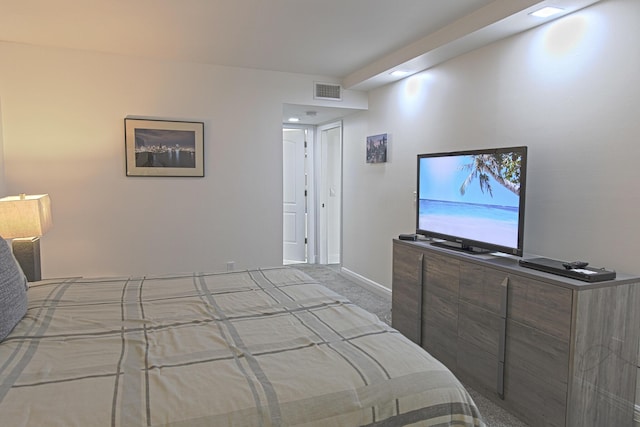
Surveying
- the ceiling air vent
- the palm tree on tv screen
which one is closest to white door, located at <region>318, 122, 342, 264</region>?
the ceiling air vent

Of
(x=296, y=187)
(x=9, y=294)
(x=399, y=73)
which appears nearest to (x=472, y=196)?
(x=399, y=73)

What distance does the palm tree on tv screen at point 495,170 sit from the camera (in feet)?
8.43

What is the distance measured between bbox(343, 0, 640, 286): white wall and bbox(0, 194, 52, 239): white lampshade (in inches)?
130

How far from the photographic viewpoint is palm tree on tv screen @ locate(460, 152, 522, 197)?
2.57 metres

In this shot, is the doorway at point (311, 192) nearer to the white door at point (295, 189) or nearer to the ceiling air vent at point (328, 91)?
the white door at point (295, 189)

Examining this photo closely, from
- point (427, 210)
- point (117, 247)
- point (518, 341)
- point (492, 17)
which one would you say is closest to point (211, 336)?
point (518, 341)

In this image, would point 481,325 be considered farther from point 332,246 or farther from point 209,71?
point 332,246

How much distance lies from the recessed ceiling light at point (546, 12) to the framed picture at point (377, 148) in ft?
7.07

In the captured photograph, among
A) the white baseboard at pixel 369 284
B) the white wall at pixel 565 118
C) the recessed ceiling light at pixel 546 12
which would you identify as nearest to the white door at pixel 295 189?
the white baseboard at pixel 369 284

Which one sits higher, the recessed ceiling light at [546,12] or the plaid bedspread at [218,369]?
the recessed ceiling light at [546,12]

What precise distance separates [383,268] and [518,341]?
2.50 m

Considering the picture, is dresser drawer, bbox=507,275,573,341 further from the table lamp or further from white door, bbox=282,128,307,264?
white door, bbox=282,128,307,264

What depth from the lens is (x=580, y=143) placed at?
255 cm

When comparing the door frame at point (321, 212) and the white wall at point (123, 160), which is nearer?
the white wall at point (123, 160)
